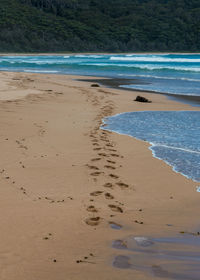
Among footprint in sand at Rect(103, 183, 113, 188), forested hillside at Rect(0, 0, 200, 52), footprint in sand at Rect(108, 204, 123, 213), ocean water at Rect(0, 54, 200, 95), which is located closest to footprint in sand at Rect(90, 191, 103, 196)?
footprint in sand at Rect(103, 183, 113, 188)

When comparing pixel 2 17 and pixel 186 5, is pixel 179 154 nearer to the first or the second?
pixel 2 17

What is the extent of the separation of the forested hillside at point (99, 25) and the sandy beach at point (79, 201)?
9202cm

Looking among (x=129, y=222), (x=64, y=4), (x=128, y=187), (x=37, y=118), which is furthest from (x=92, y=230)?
(x=64, y=4)

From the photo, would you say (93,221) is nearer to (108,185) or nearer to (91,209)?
(91,209)

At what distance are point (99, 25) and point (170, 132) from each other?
379 feet

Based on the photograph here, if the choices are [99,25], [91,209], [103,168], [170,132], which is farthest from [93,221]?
[99,25]

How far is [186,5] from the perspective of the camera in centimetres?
13800

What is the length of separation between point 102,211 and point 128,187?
3.07ft

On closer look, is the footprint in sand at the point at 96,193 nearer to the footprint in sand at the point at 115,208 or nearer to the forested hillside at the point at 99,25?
the footprint in sand at the point at 115,208

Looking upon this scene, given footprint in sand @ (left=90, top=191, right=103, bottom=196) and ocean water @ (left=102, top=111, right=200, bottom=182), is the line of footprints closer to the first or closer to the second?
footprint in sand @ (left=90, top=191, right=103, bottom=196)

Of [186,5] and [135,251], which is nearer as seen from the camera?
[135,251]

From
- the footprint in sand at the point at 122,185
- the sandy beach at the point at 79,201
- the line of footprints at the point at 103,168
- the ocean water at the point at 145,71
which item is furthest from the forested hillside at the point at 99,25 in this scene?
the footprint in sand at the point at 122,185

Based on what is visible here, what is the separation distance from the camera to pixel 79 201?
457 centimetres

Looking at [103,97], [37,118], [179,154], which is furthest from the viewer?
[103,97]
